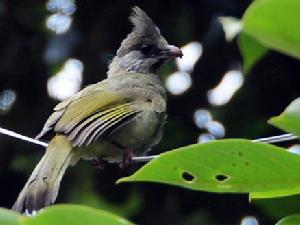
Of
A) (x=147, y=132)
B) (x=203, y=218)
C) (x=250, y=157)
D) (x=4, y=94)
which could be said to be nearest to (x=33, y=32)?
(x=4, y=94)

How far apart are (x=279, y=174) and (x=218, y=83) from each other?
170 inches

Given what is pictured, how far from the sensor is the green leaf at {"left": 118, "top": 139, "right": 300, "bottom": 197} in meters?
1.31

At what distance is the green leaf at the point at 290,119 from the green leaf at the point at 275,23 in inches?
4.6

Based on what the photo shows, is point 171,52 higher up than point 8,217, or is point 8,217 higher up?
point 171,52

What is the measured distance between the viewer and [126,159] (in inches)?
149

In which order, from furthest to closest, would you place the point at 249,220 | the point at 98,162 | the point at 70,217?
the point at 249,220, the point at 98,162, the point at 70,217

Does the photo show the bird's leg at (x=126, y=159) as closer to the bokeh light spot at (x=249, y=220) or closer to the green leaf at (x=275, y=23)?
the bokeh light spot at (x=249, y=220)

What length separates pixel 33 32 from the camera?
5.96 meters

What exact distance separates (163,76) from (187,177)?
4.32 meters

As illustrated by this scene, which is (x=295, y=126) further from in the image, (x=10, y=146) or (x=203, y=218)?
(x=10, y=146)

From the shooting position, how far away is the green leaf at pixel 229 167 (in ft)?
4.30

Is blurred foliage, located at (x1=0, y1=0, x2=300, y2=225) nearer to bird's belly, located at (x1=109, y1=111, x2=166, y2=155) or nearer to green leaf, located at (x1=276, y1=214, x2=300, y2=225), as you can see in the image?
bird's belly, located at (x1=109, y1=111, x2=166, y2=155)

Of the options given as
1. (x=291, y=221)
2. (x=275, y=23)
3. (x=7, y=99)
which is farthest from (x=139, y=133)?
(x=275, y=23)

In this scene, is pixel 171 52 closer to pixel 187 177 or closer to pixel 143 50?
pixel 143 50
